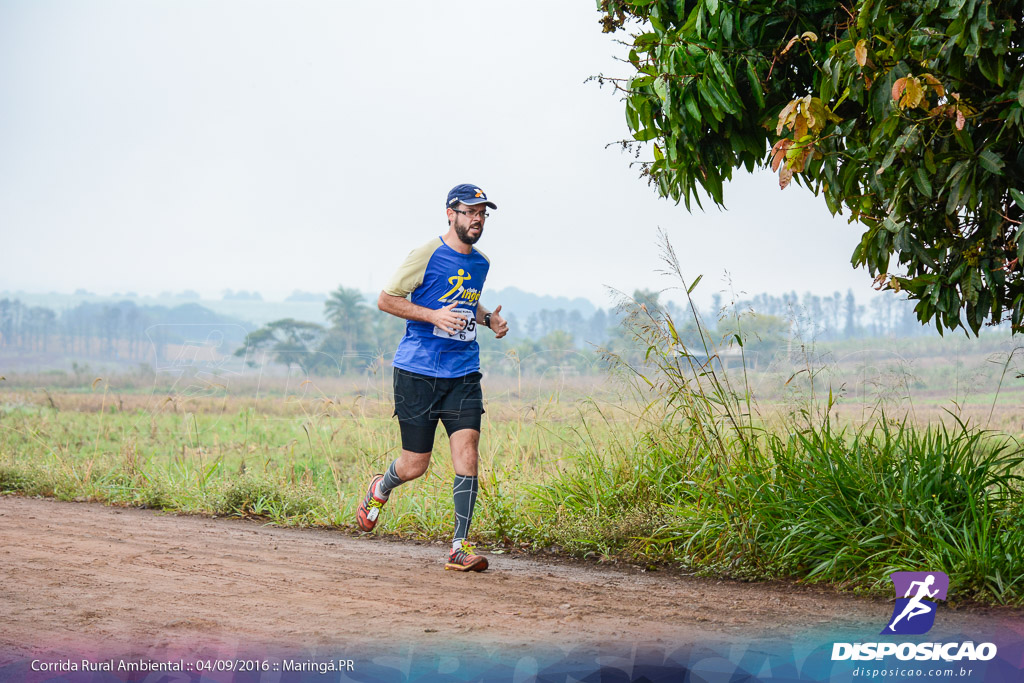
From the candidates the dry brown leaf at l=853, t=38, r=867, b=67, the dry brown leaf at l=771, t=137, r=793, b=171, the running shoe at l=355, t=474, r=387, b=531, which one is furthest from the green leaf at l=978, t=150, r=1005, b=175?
the running shoe at l=355, t=474, r=387, b=531

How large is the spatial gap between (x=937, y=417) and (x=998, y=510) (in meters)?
1.37

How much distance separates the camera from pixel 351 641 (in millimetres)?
4203

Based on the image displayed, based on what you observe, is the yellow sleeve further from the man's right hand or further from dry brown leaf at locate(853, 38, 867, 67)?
dry brown leaf at locate(853, 38, 867, 67)

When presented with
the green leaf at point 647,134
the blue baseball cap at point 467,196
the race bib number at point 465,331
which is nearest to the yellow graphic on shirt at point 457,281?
the race bib number at point 465,331

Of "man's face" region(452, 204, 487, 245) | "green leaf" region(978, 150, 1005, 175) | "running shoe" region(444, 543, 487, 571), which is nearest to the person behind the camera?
"green leaf" region(978, 150, 1005, 175)

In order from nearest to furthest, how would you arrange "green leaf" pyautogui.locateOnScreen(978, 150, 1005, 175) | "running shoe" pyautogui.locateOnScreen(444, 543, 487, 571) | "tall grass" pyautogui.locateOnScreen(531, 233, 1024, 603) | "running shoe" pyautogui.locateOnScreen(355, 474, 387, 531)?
"green leaf" pyautogui.locateOnScreen(978, 150, 1005, 175) → "tall grass" pyautogui.locateOnScreen(531, 233, 1024, 603) → "running shoe" pyautogui.locateOnScreen(444, 543, 487, 571) → "running shoe" pyautogui.locateOnScreen(355, 474, 387, 531)

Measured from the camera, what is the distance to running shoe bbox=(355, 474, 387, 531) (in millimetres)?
6520

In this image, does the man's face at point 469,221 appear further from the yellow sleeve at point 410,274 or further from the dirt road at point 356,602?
the dirt road at point 356,602

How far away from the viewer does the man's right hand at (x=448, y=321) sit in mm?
5637

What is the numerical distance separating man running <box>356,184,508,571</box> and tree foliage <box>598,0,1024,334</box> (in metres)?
1.34

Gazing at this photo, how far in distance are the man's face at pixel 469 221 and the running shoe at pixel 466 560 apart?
6.70ft

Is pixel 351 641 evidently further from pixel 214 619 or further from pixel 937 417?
pixel 937 417

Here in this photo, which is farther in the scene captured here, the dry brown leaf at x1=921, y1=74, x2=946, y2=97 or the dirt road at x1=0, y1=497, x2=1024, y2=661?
the dirt road at x1=0, y1=497, x2=1024, y2=661

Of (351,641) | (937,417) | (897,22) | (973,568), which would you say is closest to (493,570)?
(351,641)
